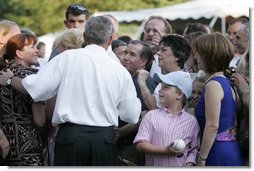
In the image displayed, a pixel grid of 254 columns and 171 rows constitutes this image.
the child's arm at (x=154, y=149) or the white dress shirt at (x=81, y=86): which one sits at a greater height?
the white dress shirt at (x=81, y=86)

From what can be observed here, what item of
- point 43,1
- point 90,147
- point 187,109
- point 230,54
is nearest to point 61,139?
point 90,147

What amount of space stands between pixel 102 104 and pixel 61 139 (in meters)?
0.38

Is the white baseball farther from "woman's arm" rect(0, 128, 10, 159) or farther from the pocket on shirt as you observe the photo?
"woman's arm" rect(0, 128, 10, 159)

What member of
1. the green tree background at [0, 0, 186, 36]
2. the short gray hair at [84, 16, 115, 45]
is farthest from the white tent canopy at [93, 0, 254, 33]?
the short gray hair at [84, 16, 115, 45]

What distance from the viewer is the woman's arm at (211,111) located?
4.71m

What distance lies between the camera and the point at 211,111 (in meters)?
4.72

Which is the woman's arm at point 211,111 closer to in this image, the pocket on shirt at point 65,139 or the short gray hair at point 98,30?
the short gray hair at point 98,30

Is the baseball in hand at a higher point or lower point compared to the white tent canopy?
lower

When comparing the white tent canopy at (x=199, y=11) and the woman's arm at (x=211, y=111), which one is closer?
the woman's arm at (x=211, y=111)

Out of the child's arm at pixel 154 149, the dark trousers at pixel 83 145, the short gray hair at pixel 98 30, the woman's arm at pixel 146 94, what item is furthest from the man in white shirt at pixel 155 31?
the dark trousers at pixel 83 145

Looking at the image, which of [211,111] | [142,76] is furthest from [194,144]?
[142,76]

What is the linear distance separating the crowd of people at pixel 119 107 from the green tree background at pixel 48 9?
54.4ft

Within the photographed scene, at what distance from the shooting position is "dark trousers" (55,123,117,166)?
478 centimetres

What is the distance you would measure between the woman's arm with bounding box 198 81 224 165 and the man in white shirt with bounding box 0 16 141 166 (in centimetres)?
63
